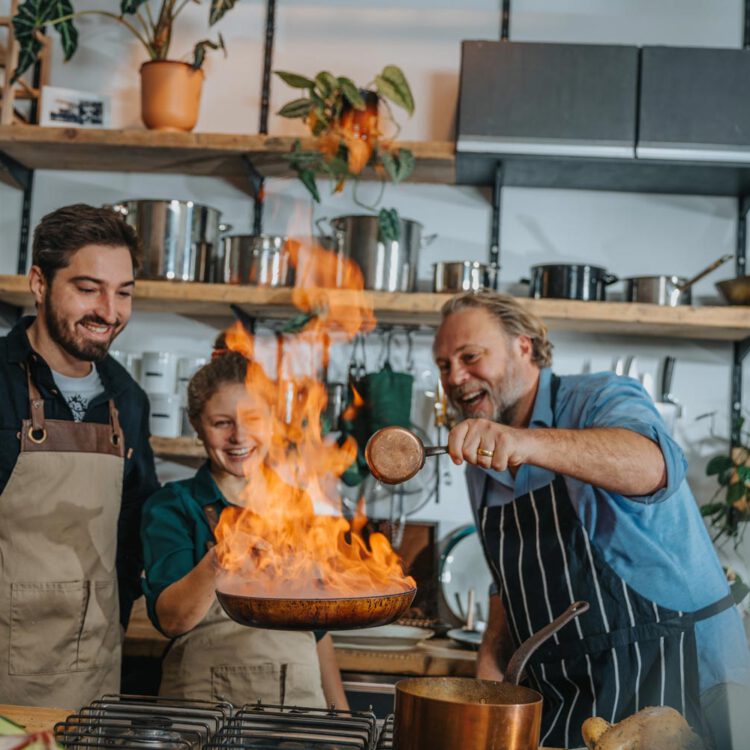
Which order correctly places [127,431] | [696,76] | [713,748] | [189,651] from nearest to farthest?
[713,748], [189,651], [127,431], [696,76]

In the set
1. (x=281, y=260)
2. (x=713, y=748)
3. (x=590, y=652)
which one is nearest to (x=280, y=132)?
(x=281, y=260)

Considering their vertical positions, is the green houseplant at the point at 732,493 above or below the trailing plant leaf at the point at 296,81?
below

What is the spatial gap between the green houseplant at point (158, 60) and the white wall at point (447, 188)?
294 mm

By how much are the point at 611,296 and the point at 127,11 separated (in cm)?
214

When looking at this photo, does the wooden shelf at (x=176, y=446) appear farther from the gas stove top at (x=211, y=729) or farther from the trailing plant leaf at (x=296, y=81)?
the gas stove top at (x=211, y=729)

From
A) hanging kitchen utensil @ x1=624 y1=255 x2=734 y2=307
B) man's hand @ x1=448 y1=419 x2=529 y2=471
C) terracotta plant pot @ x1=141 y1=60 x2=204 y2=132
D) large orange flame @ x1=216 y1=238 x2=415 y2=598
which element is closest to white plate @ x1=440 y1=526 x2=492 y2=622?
large orange flame @ x1=216 y1=238 x2=415 y2=598

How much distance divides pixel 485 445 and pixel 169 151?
231cm

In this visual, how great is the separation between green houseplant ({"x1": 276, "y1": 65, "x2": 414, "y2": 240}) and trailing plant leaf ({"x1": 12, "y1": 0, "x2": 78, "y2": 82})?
90 cm

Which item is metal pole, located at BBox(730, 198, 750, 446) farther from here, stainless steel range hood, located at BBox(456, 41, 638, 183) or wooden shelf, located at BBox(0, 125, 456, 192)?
wooden shelf, located at BBox(0, 125, 456, 192)

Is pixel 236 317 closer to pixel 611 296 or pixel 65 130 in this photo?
pixel 65 130

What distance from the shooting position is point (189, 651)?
2225mm

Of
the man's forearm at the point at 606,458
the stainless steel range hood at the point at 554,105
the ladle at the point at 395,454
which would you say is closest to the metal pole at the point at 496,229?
the stainless steel range hood at the point at 554,105

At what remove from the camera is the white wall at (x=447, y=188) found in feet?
12.1

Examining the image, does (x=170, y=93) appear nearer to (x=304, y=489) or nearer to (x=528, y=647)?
(x=304, y=489)
